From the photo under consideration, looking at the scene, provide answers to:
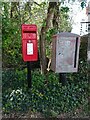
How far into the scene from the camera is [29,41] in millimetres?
3570

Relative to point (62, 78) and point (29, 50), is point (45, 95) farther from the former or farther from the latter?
point (29, 50)

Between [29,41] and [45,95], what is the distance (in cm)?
76

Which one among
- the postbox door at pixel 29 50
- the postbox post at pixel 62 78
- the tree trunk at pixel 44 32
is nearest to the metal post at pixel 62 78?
the postbox post at pixel 62 78

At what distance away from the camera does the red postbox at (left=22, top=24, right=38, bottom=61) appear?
140 inches

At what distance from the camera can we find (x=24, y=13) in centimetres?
379

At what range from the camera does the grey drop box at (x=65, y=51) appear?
3.58m

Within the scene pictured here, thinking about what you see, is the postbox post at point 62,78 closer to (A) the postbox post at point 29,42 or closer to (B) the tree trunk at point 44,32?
(B) the tree trunk at point 44,32

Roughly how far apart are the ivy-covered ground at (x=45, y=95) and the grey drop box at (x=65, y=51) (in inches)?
7.9

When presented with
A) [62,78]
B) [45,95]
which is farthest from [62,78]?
[45,95]

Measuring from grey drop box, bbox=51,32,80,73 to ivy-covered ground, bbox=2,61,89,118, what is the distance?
0.20m

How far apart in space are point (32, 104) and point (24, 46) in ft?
2.53

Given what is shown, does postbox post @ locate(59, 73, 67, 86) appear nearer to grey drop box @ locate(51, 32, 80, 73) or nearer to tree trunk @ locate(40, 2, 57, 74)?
grey drop box @ locate(51, 32, 80, 73)

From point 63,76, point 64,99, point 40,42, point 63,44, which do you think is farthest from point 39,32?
point 64,99

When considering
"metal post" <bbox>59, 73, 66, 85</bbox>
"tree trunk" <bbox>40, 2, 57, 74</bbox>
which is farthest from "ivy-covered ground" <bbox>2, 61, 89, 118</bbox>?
"tree trunk" <bbox>40, 2, 57, 74</bbox>
